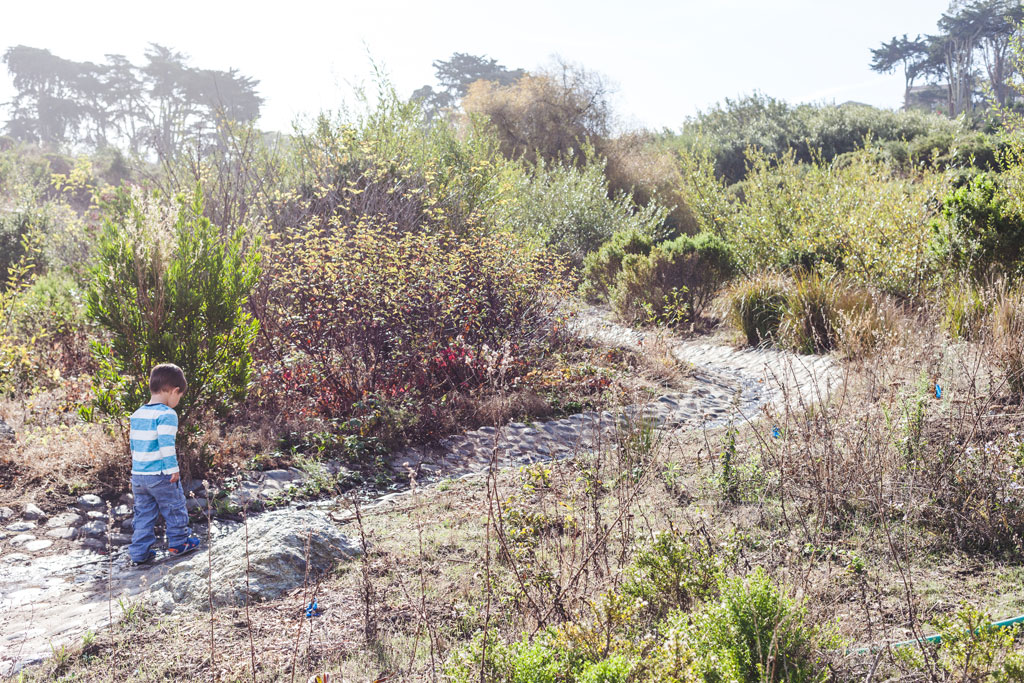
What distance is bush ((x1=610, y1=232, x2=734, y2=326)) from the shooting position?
11641mm

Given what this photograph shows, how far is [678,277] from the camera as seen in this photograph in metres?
11.7

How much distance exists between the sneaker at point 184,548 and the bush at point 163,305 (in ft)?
2.98

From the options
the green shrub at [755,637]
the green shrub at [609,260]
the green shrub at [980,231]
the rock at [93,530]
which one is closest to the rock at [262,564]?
the rock at [93,530]

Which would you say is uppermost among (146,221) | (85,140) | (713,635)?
(85,140)

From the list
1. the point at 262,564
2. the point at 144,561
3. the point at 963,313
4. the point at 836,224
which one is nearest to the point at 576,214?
the point at 836,224

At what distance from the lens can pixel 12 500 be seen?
4.50 meters

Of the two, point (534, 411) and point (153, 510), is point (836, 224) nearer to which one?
point (534, 411)

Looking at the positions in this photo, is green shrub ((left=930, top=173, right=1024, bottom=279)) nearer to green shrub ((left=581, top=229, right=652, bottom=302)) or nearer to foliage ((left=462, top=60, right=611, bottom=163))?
green shrub ((left=581, top=229, right=652, bottom=302))

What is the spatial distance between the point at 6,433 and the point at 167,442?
90.8 inches

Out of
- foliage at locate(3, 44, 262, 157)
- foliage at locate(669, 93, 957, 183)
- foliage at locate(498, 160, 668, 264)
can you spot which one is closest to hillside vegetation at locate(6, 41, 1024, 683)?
foliage at locate(498, 160, 668, 264)

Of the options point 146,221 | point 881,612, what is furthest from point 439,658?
point 146,221

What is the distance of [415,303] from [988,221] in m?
6.13

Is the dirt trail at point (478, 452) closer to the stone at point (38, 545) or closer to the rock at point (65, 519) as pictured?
the stone at point (38, 545)

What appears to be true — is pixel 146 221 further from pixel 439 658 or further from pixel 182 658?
pixel 439 658
